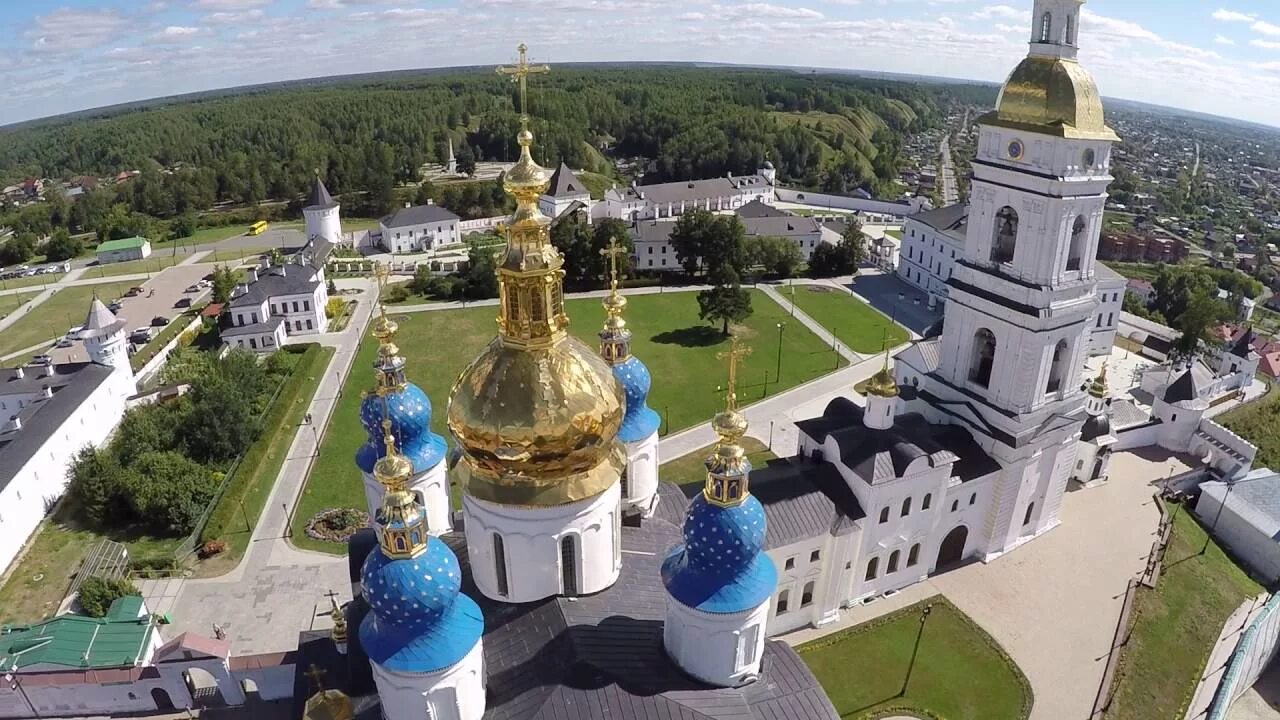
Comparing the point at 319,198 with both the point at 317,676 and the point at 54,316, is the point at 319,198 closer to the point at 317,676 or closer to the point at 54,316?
the point at 54,316

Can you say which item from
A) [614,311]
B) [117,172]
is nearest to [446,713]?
[614,311]

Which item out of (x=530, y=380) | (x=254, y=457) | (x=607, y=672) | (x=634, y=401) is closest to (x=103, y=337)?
(x=254, y=457)

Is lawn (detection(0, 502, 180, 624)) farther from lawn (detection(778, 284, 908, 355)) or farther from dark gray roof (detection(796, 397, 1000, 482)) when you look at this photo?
lawn (detection(778, 284, 908, 355))

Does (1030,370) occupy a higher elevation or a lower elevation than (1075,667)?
higher

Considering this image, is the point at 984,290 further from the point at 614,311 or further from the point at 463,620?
the point at 463,620

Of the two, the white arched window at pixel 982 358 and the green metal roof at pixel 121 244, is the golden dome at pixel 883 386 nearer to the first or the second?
the white arched window at pixel 982 358

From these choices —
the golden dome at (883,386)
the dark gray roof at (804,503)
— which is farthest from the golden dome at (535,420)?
the golden dome at (883,386)
